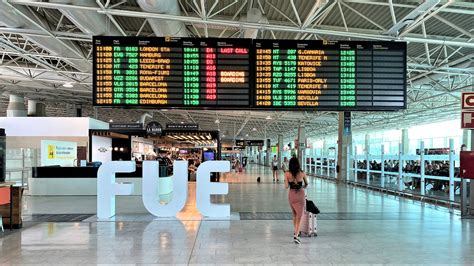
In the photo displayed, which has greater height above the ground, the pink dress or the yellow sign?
the yellow sign

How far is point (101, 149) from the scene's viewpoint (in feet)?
66.4

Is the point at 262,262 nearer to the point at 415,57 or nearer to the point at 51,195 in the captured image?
the point at 51,195

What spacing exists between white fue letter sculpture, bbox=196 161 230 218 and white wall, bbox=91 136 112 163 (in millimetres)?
11320

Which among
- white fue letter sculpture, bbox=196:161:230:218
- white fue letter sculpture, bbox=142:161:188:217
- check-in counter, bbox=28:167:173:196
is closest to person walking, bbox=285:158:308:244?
white fue letter sculpture, bbox=196:161:230:218

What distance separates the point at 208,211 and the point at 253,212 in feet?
5.11

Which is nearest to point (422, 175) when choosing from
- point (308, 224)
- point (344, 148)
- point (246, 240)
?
point (308, 224)

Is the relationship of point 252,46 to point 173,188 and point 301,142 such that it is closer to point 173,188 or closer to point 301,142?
point 173,188

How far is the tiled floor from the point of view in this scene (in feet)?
19.5

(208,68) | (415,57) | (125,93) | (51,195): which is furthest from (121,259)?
(415,57)

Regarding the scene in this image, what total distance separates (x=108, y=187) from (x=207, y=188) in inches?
96.2

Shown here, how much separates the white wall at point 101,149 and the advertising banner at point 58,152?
1504 mm

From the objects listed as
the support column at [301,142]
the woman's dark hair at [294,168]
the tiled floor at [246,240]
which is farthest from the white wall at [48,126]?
the support column at [301,142]

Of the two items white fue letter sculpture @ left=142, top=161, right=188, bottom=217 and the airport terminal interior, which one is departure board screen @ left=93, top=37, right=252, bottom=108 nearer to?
the airport terminal interior

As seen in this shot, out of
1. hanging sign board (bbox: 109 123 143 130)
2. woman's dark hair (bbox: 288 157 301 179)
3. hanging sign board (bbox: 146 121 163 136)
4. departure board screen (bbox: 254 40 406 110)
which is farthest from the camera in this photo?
hanging sign board (bbox: 109 123 143 130)
